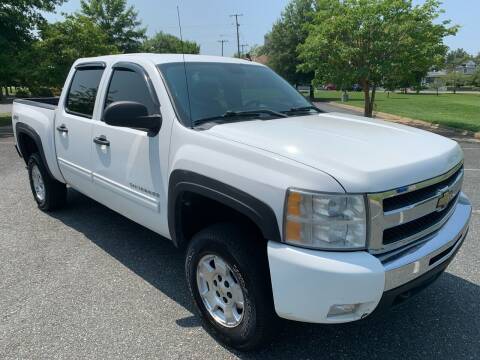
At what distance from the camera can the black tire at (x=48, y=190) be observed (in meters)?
5.20

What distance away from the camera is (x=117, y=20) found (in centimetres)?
3591

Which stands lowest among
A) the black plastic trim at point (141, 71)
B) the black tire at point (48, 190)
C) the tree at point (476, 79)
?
the tree at point (476, 79)

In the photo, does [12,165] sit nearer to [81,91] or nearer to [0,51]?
[81,91]

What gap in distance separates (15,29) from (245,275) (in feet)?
61.7

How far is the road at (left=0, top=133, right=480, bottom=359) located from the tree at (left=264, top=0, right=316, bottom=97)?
125ft

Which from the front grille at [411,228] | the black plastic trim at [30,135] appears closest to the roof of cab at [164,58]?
the black plastic trim at [30,135]

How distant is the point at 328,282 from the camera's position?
2.10 metres

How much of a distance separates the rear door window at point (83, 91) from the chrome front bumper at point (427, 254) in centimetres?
309

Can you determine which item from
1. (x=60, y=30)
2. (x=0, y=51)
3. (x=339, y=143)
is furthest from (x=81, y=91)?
(x=60, y=30)

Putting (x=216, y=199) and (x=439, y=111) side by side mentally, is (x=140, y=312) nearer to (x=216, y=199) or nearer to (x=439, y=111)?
(x=216, y=199)

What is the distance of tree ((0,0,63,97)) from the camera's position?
16.5 meters

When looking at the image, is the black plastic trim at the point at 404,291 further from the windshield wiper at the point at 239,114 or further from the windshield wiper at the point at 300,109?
the windshield wiper at the point at 300,109

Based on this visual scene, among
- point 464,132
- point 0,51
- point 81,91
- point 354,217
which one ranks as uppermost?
point 0,51

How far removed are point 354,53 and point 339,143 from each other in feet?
45.5
